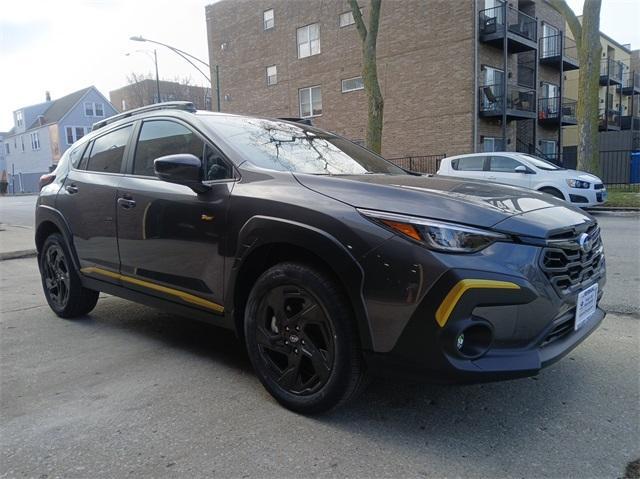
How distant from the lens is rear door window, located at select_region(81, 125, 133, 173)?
412cm

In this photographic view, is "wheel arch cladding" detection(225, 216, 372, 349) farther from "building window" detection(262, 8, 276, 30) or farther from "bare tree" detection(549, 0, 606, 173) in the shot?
"building window" detection(262, 8, 276, 30)

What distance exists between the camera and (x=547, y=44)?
90.8 ft

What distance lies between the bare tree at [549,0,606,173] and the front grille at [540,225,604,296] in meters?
15.8

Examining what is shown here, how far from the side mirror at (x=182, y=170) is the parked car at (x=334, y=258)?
0.5 inches

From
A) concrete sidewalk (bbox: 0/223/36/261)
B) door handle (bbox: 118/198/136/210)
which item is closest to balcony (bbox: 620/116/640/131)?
concrete sidewalk (bbox: 0/223/36/261)

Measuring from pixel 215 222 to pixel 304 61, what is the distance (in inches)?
1039

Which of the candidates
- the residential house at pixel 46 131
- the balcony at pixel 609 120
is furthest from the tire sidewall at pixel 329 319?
the residential house at pixel 46 131

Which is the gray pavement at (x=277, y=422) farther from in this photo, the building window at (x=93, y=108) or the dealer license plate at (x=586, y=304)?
the building window at (x=93, y=108)

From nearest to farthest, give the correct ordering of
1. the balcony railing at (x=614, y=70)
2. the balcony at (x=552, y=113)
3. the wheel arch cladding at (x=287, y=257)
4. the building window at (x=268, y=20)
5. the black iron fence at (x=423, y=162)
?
the wheel arch cladding at (x=287, y=257) < the black iron fence at (x=423, y=162) < the balcony at (x=552, y=113) < the building window at (x=268, y=20) < the balcony railing at (x=614, y=70)

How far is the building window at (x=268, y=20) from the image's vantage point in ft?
95.6

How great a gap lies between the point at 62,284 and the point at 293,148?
2640 mm

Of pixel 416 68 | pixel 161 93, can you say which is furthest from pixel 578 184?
pixel 161 93

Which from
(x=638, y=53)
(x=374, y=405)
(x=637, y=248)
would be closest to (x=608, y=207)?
(x=637, y=248)

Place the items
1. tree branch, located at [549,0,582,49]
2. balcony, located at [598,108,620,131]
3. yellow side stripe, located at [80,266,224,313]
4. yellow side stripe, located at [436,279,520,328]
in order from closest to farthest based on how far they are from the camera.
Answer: yellow side stripe, located at [436,279,520,328] → yellow side stripe, located at [80,266,224,313] → tree branch, located at [549,0,582,49] → balcony, located at [598,108,620,131]
